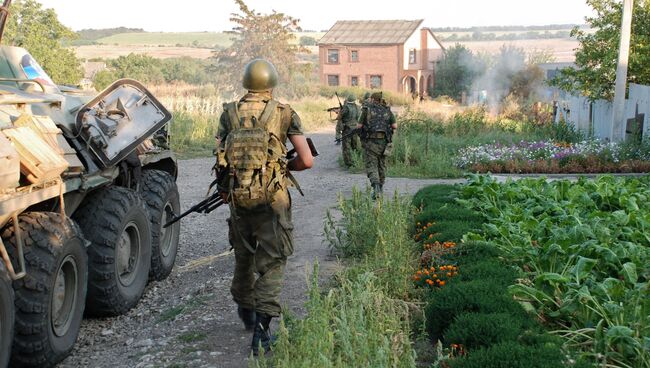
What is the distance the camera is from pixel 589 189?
9.51 m

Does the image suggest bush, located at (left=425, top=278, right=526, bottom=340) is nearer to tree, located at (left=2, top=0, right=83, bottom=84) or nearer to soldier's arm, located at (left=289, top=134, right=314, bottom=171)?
soldier's arm, located at (left=289, top=134, right=314, bottom=171)

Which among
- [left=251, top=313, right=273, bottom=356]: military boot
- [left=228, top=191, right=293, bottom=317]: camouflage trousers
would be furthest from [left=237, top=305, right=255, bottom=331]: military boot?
[left=251, top=313, right=273, bottom=356]: military boot

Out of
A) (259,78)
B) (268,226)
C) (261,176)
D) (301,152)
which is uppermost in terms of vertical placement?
(259,78)

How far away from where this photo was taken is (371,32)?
61000 millimetres

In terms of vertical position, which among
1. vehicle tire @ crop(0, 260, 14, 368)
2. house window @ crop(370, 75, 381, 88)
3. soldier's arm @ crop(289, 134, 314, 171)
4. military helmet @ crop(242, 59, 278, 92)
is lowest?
house window @ crop(370, 75, 381, 88)

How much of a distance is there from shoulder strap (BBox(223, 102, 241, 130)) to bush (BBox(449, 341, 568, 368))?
7.10 feet

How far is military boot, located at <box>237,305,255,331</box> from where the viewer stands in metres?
6.07

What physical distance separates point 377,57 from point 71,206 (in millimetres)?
54134

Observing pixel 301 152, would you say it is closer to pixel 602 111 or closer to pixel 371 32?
pixel 602 111

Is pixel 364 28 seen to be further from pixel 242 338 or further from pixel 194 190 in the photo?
pixel 242 338

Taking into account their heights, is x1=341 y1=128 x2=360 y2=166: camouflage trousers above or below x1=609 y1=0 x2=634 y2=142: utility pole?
below

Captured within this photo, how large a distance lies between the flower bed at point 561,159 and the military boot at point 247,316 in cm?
1089

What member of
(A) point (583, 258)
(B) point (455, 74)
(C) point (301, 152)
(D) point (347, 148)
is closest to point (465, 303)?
(A) point (583, 258)

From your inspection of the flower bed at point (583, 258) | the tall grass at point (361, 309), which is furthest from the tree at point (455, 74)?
the tall grass at point (361, 309)
